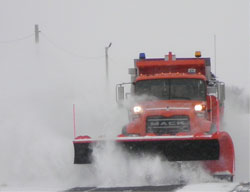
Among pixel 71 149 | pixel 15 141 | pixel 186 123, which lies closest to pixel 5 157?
pixel 15 141

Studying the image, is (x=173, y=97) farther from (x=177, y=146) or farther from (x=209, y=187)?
(x=209, y=187)

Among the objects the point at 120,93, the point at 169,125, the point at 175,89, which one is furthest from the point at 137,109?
the point at 175,89

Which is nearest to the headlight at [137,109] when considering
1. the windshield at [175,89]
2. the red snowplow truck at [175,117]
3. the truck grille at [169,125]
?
the red snowplow truck at [175,117]

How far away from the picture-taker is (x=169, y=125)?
1365 centimetres

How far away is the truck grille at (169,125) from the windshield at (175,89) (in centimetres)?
112

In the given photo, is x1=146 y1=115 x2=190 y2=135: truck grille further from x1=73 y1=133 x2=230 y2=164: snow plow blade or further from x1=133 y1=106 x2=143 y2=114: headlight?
x1=73 y1=133 x2=230 y2=164: snow plow blade

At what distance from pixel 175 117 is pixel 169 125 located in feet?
0.66

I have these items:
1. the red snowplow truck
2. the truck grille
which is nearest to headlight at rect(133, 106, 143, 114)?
the red snowplow truck

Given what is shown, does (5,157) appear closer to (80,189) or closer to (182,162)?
(80,189)

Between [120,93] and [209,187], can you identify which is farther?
[120,93]

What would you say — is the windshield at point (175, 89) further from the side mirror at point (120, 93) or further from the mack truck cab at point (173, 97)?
the side mirror at point (120, 93)

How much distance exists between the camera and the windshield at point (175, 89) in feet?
48.5

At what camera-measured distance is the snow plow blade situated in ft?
40.0

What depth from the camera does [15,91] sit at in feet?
58.0
